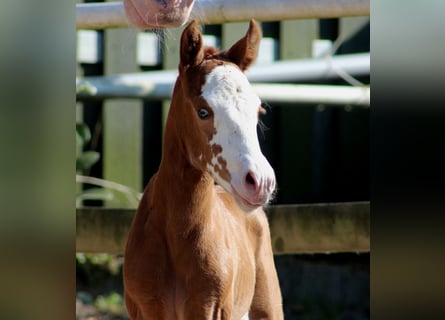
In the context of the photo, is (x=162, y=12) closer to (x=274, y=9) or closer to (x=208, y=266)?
(x=208, y=266)

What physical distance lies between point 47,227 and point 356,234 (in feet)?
8.22

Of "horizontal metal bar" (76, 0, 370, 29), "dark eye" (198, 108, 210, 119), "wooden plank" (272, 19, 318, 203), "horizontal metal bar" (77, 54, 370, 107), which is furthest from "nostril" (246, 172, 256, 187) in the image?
"wooden plank" (272, 19, 318, 203)

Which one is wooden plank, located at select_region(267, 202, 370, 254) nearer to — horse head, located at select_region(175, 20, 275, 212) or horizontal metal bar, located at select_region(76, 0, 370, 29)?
horizontal metal bar, located at select_region(76, 0, 370, 29)

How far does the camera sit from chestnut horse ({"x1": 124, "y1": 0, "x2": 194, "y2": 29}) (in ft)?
7.07

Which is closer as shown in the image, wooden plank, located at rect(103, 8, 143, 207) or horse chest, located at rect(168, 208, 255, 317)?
horse chest, located at rect(168, 208, 255, 317)

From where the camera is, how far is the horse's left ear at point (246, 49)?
2447 millimetres

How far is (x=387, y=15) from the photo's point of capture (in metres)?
1.35

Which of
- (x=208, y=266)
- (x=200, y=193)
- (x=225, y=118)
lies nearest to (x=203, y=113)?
(x=225, y=118)

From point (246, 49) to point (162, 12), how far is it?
38cm

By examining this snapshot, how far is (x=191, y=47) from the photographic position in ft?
7.79

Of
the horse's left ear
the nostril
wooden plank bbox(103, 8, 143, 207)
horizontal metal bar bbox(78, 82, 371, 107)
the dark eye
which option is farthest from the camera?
wooden plank bbox(103, 8, 143, 207)

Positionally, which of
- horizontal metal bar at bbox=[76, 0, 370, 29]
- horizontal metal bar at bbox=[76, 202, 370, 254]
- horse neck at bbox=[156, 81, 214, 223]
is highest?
horizontal metal bar at bbox=[76, 0, 370, 29]

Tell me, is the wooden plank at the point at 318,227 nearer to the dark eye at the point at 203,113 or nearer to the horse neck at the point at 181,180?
the horse neck at the point at 181,180

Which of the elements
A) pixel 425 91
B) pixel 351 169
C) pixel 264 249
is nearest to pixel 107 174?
pixel 351 169
